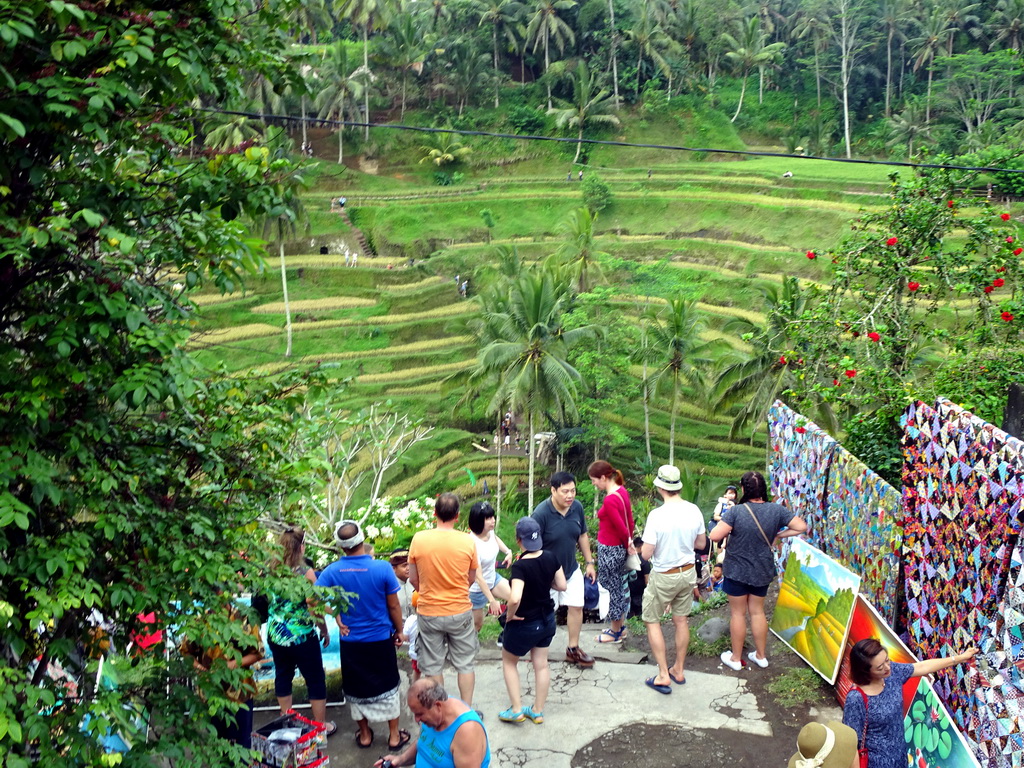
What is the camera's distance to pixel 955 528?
5.43 meters

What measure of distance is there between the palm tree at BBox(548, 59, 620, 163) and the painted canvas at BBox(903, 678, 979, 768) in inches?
1848

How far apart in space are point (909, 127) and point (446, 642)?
4874 cm

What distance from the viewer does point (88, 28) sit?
10.9ft

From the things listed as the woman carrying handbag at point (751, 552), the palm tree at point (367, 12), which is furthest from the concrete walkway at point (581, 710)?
A: the palm tree at point (367, 12)

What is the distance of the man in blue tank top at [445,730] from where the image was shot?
12.8 feet

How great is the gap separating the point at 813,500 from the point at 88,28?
→ 6.84 meters

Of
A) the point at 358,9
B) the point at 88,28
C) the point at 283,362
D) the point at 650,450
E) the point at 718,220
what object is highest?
the point at 358,9

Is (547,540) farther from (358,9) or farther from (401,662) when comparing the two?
(358,9)

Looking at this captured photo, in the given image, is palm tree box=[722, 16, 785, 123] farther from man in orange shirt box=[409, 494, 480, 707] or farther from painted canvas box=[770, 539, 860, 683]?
man in orange shirt box=[409, 494, 480, 707]

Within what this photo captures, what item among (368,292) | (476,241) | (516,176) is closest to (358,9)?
(516,176)

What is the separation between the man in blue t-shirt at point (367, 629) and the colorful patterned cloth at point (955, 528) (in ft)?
10.9

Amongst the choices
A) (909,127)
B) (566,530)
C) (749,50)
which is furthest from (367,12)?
(566,530)

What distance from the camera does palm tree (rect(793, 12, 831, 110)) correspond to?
2232 inches

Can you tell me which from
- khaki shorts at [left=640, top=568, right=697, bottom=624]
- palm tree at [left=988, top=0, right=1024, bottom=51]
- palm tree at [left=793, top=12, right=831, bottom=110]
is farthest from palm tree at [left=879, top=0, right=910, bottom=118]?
khaki shorts at [left=640, top=568, right=697, bottom=624]
